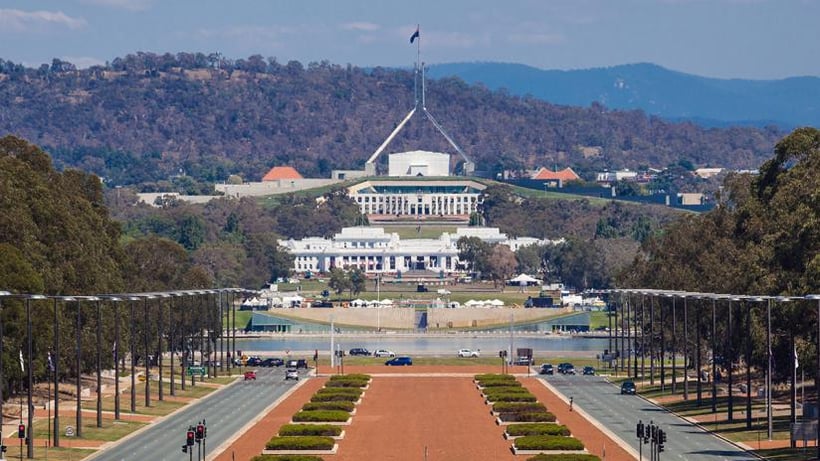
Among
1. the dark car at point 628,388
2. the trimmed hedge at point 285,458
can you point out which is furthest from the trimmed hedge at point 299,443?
the dark car at point 628,388

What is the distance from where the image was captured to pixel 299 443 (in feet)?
273

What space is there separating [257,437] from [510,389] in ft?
87.3

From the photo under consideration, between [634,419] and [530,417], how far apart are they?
19.7ft

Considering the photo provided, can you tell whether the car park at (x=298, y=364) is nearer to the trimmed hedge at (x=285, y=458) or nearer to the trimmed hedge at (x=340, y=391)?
the trimmed hedge at (x=340, y=391)

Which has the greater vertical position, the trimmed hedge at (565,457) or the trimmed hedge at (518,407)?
the trimmed hedge at (518,407)

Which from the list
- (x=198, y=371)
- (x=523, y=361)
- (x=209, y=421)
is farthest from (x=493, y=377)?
(x=209, y=421)

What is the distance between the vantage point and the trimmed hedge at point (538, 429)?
87.8 m

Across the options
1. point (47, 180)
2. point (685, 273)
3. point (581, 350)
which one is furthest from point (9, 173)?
point (581, 350)

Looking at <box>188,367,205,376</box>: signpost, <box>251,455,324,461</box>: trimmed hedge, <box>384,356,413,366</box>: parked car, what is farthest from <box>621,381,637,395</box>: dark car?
<box>251,455,324,461</box>: trimmed hedge

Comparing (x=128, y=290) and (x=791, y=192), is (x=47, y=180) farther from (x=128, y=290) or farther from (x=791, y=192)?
(x=791, y=192)

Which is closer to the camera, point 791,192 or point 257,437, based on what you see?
point 257,437

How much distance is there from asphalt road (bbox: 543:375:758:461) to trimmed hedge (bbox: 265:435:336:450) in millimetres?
12142

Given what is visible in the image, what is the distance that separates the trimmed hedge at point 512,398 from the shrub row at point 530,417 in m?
9.07

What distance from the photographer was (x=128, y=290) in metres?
136
